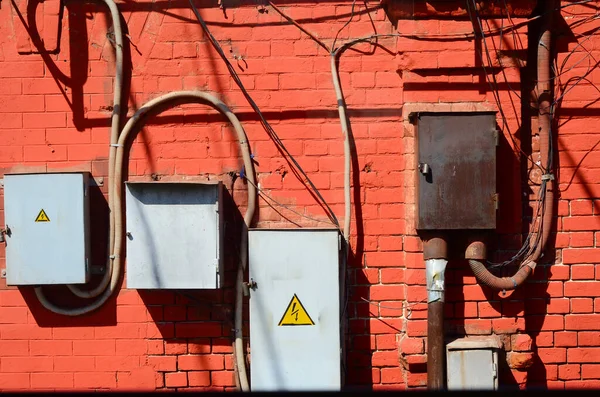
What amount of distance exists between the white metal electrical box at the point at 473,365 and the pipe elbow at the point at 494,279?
0.33 m

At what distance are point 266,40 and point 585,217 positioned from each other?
87.3 inches

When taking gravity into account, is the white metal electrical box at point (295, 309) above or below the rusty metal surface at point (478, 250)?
below

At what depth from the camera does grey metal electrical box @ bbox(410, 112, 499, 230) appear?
4.29 meters

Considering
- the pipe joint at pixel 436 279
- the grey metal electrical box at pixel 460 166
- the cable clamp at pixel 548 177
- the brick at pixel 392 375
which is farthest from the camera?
the brick at pixel 392 375

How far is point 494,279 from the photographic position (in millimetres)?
4379

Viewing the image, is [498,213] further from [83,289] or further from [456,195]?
[83,289]

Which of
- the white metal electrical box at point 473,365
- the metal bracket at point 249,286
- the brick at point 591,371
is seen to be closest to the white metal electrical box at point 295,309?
the metal bracket at point 249,286

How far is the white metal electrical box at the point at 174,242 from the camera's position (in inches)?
171

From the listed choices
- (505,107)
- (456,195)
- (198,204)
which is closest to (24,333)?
(198,204)

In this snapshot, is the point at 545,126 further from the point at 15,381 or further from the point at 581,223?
the point at 15,381

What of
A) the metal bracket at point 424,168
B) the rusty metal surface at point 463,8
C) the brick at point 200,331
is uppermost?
the rusty metal surface at point 463,8

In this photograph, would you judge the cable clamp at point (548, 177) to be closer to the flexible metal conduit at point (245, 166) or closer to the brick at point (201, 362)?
the flexible metal conduit at point (245, 166)

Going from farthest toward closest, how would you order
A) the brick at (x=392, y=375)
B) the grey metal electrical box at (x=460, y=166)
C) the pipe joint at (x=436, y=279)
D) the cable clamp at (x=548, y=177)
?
the brick at (x=392, y=375) → the cable clamp at (x=548, y=177) → the pipe joint at (x=436, y=279) → the grey metal electrical box at (x=460, y=166)

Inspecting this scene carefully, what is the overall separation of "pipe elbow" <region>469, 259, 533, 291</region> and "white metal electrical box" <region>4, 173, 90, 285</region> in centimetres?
231
